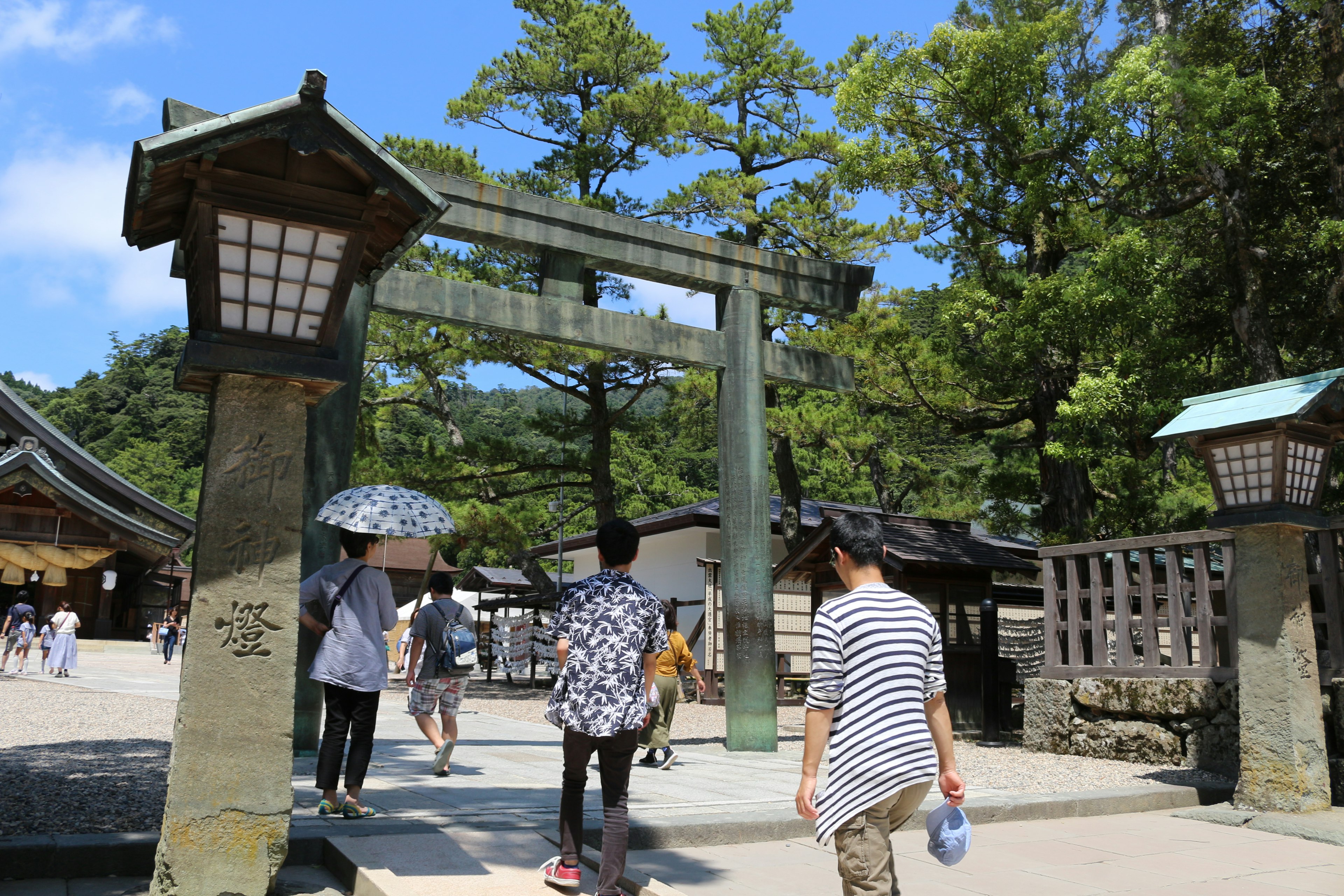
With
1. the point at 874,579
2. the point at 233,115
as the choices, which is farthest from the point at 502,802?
the point at 233,115

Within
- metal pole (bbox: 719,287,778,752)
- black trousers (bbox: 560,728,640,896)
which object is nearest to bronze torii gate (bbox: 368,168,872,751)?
metal pole (bbox: 719,287,778,752)

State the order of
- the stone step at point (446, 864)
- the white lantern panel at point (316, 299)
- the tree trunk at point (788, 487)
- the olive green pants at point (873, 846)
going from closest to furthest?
the olive green pants at point (873, 846) < the stone step at point (446, 864) < the white lantern panel at point (316, 299) < the tree trunk at point (788, 487)

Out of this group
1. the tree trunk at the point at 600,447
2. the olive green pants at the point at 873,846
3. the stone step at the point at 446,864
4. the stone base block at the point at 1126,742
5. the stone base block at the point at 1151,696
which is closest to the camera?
the olive green pants at the point at 873,846

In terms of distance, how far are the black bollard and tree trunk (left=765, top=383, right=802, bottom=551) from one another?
5.86 meters

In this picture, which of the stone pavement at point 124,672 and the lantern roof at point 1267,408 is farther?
the stone pavement at point 124,672

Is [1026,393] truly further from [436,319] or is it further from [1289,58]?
[436,319]

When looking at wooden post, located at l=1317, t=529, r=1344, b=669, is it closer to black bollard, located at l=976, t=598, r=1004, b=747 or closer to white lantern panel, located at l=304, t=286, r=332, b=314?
black bollard, located at l=976, t=598, r=1004, b=747

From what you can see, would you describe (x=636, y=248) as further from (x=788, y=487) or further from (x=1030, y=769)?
(x=788, y=487)

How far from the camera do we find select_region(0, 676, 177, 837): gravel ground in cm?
486

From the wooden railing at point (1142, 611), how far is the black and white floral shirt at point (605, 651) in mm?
6324

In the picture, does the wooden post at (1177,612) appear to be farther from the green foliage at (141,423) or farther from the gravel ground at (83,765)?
the green foliage at (141,423)

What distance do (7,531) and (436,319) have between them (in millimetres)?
20698

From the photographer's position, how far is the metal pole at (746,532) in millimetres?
9461

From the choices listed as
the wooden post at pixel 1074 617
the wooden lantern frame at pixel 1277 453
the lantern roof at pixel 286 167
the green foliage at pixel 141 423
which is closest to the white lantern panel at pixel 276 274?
the lantern roof at pixel 286 167
